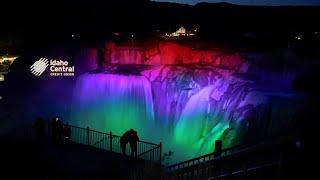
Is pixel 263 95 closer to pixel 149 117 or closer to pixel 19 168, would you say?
pixel 149 117

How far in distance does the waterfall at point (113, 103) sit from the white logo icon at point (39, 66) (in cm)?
303

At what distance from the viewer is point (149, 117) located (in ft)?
79.0

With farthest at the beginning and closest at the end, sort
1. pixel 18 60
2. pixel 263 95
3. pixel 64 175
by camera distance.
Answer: pixel 18 60 → pixel 263 95 → pixel 64 175

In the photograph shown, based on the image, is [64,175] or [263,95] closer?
[64,175]

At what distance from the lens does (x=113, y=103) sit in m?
25.9

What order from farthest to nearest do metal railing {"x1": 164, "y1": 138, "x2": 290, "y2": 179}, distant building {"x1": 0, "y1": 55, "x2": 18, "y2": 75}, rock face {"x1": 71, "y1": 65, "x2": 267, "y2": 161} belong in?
distant building {"x1": 0, "y1": 55, "x2": 18, "y2": 75}
rock face {"x1": 71, "y1": 65, "x2": 267, "y2": 161}
metal railing {"x1": 164, "y1": 138, "x2": 290, "y2": 179}

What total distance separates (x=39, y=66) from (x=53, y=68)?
1.34 metres

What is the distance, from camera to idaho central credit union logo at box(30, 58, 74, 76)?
27.4 m

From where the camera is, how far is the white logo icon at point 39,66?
2772 centimetres

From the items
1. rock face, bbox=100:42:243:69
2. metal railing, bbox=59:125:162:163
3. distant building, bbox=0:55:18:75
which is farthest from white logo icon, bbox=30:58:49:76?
metal railing, bbox=59:125:162:163

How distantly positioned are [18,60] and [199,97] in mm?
16223

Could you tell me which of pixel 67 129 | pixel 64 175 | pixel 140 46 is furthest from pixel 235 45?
pixel 64 175

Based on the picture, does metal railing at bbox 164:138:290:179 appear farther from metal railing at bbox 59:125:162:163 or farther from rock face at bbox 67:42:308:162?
metal railing at bbox 59:125:162:163

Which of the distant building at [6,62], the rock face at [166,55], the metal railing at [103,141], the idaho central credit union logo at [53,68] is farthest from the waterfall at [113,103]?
the distant building at [6,62]
